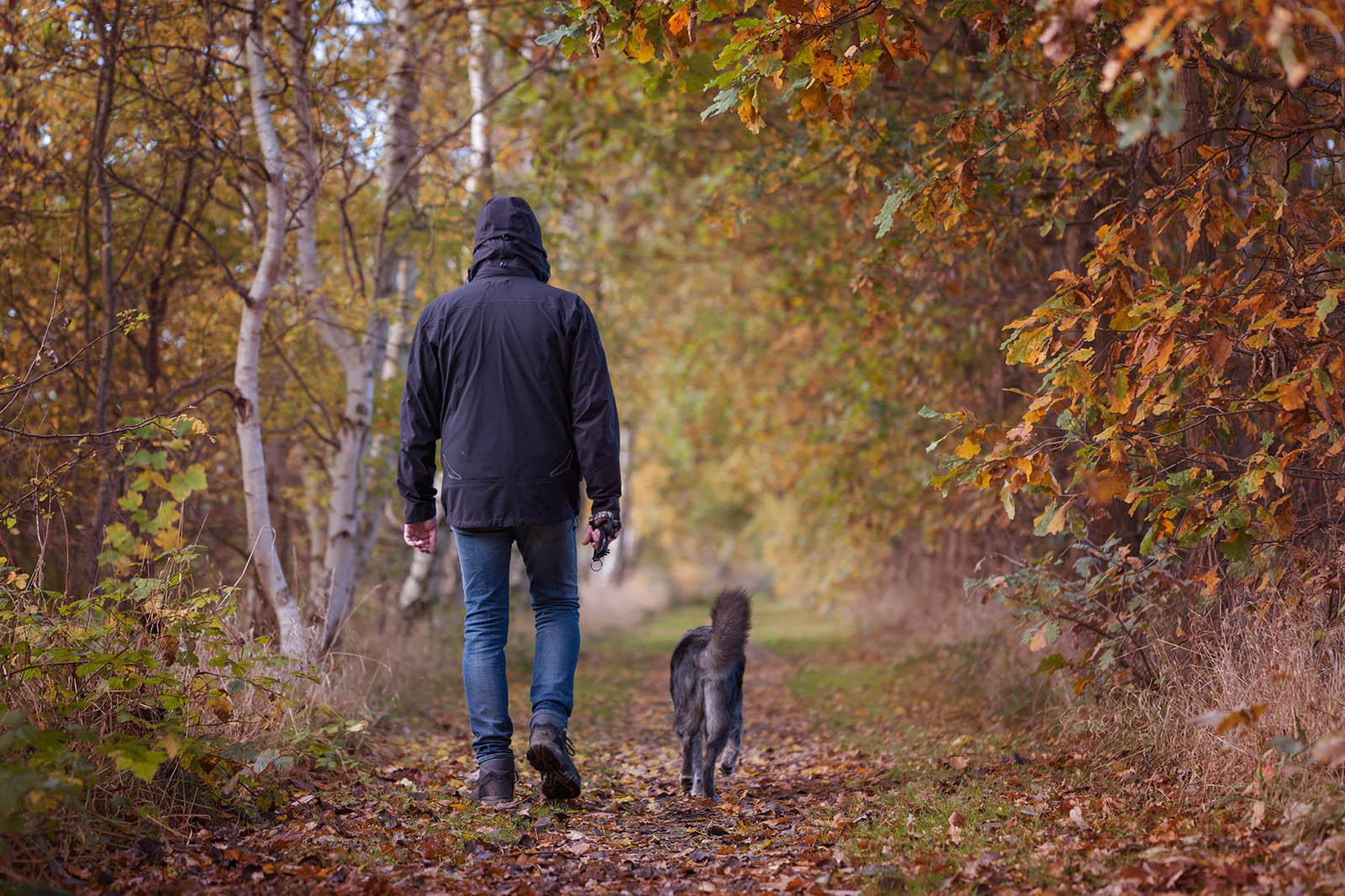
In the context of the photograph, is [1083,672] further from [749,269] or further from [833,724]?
[749,269]

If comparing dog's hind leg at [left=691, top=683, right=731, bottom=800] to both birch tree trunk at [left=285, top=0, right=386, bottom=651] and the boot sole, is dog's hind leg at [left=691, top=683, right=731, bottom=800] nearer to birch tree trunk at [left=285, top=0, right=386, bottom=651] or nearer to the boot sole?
the boot sole

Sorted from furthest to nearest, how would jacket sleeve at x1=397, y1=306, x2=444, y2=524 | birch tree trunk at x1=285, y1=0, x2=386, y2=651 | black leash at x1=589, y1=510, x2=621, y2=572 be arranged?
birch tree trunk at x1=285, y1=0, x2=386, y2=651 → jacket sleeve at x1=397, y1=306, x2=444, y2=524 → black leash at x1=589, y1=510, x2=621, y2=572

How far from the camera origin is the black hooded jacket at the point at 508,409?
4.68m

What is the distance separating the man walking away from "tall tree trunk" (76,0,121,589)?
2341 mm

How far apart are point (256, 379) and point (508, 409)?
2412 mm

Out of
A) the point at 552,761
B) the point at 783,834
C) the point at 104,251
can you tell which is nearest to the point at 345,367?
the point at 104,251

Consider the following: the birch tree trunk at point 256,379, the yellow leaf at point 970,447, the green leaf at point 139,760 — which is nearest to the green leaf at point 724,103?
the yellow leaf at point 970,447

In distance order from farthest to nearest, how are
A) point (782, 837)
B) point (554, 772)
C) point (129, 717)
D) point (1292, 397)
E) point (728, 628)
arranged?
point (728, 628)
point (554, 772)
point (782, 837)
point (129, 717)
point (1292, 397)

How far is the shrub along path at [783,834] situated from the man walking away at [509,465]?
502 mm

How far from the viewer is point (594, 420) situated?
471 cm

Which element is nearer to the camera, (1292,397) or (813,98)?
(1292,397)

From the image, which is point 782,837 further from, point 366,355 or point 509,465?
point 366,355

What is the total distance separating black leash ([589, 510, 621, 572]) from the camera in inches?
185

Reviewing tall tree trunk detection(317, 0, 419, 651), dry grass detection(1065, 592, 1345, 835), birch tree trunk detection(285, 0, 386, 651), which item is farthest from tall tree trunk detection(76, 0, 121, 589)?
dry grass detection(1065, 592, 1345, 835)
